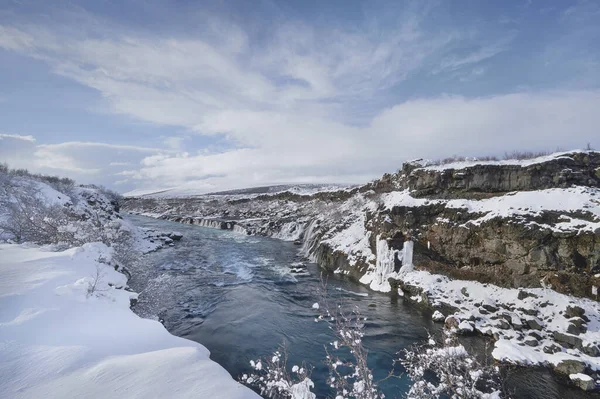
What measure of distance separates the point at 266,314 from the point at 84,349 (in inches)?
340

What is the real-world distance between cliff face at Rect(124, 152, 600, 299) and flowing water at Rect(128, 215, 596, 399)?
3554 mm

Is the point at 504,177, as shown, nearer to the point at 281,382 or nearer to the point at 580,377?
the point at 580,377

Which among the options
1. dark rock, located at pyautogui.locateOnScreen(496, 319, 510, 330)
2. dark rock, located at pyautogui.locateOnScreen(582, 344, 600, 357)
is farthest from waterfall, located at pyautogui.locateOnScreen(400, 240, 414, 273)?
dark rock, located at pyautogui.locateOnScreen(582, 344, 600, 357)

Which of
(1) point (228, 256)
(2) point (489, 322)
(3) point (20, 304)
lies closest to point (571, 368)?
(2) point (489, 322)

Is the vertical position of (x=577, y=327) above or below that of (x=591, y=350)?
above

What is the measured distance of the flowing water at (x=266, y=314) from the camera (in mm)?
9531

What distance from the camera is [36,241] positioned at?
16234mm

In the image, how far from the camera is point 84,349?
5.96 metres

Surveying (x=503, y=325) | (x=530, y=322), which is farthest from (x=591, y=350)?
(x=503, y=325)

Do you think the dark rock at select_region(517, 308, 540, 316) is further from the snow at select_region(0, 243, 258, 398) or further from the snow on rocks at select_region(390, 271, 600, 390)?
the snow at select_region(0, 243, 258, 398)

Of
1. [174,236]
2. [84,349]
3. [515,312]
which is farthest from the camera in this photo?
[174,236]

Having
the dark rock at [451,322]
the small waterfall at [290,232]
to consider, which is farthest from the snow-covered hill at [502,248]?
the small waterfall at [290,232]

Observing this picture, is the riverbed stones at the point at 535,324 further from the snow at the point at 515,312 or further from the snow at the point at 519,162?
the snow at the point at 519,162

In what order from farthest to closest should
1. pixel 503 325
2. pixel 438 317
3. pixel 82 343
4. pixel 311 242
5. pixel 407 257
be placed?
pixel 311 242
pixel 407 257
pixel 438 317
pixel 503 325
pixel 82 343
